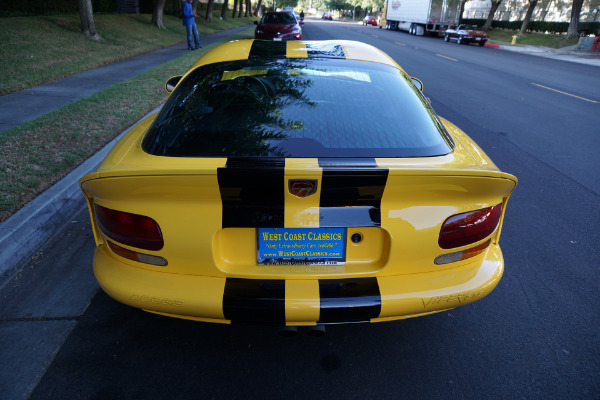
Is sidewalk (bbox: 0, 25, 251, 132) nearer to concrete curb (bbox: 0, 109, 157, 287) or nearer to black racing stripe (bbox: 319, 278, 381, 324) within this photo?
concrete curb (bbox: 0, 109, 157, 287)

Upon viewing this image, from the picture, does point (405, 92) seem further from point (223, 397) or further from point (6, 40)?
point (6, 40)

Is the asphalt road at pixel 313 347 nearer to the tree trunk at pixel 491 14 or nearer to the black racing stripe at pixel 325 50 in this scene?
the black racing stripe at pixel 325 50

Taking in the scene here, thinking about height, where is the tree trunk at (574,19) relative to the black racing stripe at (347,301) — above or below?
above

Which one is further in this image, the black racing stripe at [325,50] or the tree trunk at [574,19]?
the tree trunk at [574,19]

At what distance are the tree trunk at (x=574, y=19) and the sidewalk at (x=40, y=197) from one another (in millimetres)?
29525

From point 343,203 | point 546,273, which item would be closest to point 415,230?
point 343,203

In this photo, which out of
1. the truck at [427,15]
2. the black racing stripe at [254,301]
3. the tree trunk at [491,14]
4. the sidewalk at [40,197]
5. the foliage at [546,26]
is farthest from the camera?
the tree trunk at [491,14]

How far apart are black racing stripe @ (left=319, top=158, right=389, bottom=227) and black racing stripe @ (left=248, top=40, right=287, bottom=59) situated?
131 cm

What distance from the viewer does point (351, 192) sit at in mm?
1777

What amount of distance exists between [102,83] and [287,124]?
7947 millimetres

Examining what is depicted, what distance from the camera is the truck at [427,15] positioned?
31297 millimetres

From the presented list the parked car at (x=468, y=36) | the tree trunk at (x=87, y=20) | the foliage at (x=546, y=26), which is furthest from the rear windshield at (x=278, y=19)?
the foliage at (x=546, y=26)

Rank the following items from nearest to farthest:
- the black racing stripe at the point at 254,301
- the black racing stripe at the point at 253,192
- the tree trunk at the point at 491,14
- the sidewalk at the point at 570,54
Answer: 1. the black racing stripe at the point at 253,192
2. the black racing stripe at the point at 254,301
3. the sidewalk at the point at 570,54
4. the tree trunk at the point at 491,14

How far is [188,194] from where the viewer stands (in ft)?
5.86
